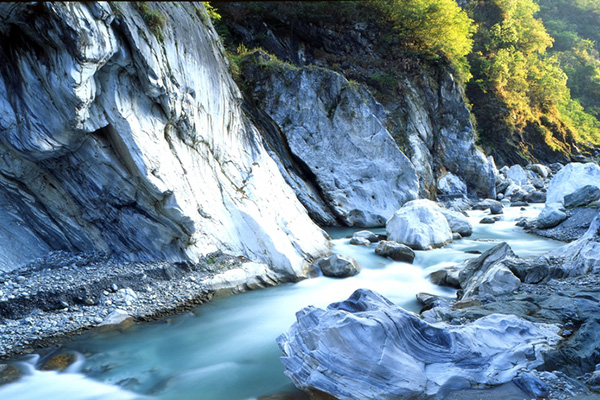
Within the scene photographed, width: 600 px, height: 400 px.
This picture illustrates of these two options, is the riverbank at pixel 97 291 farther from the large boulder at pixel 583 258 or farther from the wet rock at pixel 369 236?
the large boulder at pixel 583 258

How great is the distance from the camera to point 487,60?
2806 cm

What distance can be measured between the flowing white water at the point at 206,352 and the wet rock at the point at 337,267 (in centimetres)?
18

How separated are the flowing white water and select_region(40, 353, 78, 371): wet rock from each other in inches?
4.0

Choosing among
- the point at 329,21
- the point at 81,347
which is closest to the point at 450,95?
the point at 329,21

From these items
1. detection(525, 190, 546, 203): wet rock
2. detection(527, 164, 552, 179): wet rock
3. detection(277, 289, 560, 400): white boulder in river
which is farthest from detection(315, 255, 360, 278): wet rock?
detection(527, 164, 552, 179): wet rock

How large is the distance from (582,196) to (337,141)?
889 centimetres

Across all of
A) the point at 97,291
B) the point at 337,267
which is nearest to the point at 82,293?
the point at 97,291

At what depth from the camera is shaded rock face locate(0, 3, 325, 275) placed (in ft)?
21.2

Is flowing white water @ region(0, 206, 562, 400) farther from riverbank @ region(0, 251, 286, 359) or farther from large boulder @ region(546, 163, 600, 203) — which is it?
large boulder @ region(546, 163, 600, 203)

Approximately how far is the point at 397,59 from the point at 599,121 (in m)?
31.4

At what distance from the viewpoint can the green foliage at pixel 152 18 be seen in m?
7.85

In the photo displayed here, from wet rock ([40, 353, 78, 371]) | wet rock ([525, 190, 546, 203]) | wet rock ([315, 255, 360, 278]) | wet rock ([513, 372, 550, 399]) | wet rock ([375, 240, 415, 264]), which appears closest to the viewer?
wet rock ([513, 372, 550, 399])

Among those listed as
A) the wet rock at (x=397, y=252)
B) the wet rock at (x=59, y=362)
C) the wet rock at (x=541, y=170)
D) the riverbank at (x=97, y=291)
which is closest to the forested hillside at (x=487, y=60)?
the wet rock at (x=541, y=170)

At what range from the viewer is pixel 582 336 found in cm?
456
